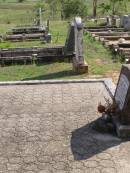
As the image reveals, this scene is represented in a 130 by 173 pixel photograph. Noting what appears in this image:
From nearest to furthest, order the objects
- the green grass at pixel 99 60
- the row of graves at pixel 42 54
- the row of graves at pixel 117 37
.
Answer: the green grass at pixel 99 60
the row of graves at pixel 42 54
the row of graves at pixel 117 37

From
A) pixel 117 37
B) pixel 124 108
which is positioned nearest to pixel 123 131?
pixel 124 108

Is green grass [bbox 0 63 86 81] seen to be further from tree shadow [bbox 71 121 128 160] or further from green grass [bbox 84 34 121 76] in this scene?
tree shadow [bbox 71 121 128 160]

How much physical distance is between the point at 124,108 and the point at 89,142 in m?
0.96

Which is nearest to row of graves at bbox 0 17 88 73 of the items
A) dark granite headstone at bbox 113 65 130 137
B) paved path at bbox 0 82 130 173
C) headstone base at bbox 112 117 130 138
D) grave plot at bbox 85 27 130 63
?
grave plot at bbox 85 27 130 63

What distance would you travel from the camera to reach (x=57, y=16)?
47.3 metres

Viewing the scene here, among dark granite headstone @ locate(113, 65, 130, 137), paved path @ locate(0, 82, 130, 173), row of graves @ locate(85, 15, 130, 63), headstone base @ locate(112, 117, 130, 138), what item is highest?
dark granite headstone @ locate(113, 65, 130, 137)

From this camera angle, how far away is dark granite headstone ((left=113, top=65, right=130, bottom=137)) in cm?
771

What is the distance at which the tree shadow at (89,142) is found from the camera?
7074mm

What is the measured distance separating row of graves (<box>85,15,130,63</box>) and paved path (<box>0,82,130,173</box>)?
433 centimetres

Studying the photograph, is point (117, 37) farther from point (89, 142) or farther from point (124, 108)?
point (89, 142)

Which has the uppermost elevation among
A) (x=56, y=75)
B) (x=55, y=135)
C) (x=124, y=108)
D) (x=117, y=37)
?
(x=124, y=108)

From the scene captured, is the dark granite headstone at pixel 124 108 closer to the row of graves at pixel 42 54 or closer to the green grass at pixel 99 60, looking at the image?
the green grass at pixel 99 60

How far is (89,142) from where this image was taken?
24.7 ft

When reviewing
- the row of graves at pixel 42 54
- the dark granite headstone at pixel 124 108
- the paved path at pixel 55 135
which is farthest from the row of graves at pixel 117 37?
the dark granite headstone at pixel 124 108
